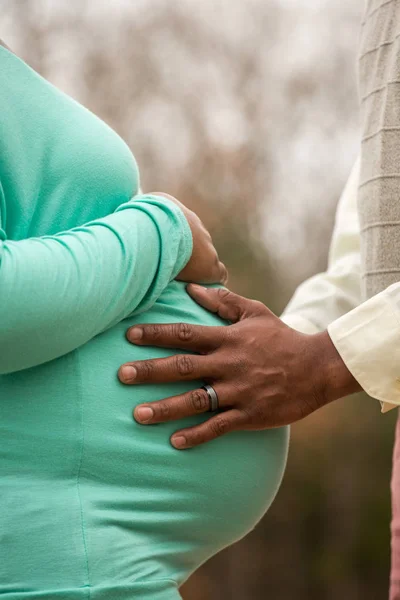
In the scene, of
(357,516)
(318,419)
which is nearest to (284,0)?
(318,419)

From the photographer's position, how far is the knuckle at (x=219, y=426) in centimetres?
112

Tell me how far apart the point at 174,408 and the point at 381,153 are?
0.57 metres

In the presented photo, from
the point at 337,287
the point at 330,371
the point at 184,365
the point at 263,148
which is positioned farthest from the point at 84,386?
the point at 263,148

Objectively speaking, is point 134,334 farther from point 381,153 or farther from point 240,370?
point 381,153

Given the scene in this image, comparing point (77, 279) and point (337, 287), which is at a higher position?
point (77, 279)

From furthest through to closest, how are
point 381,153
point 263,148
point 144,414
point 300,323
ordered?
point 263,148
point 300,323
point 381,153
point 144,414

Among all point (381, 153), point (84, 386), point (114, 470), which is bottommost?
point (114, 470)

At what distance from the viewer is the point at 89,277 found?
37.4 inches

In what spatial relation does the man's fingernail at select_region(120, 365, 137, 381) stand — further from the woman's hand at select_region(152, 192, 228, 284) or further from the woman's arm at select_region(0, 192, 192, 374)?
the woman's hand at select_region(152, 192, 228, 284)

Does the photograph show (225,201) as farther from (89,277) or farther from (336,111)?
(89,277)

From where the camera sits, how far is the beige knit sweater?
1.29m

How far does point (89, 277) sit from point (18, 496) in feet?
0.94

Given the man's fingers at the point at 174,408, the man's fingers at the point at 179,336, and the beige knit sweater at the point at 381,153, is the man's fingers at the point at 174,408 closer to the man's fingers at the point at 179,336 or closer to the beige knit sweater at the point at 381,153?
the man's fingers at the point at 179,336

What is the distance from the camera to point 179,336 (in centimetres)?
113
